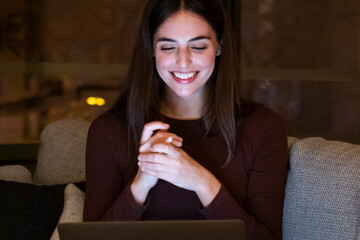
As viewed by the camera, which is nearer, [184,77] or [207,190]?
[207,190]

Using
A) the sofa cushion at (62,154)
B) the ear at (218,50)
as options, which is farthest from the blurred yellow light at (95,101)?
the ear at (218,50)

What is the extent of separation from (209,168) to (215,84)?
0.27 meters

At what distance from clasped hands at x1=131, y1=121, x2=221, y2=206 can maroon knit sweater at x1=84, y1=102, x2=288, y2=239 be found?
0.26 ft

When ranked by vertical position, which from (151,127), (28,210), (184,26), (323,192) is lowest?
(28,210)

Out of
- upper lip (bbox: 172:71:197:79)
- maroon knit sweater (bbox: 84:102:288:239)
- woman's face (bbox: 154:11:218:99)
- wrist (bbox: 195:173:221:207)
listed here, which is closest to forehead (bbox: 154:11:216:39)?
woman's face (bbox: 154:11:218:99)

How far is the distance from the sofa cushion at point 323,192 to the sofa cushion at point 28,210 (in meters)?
0.72

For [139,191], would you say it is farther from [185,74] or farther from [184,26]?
[184,26]

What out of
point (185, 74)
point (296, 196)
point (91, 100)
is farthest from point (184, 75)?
point (91, 100)

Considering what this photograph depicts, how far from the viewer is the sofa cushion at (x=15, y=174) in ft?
6.46

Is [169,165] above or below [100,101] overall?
above

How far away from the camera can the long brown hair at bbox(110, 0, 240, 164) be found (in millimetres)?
1647

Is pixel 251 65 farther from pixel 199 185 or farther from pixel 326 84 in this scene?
pixel 199 185

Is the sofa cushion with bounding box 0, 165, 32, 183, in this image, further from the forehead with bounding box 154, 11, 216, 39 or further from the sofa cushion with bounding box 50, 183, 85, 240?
the forehead with bounding box 154, 11, 216, 39

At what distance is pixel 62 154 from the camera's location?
6.73ft
